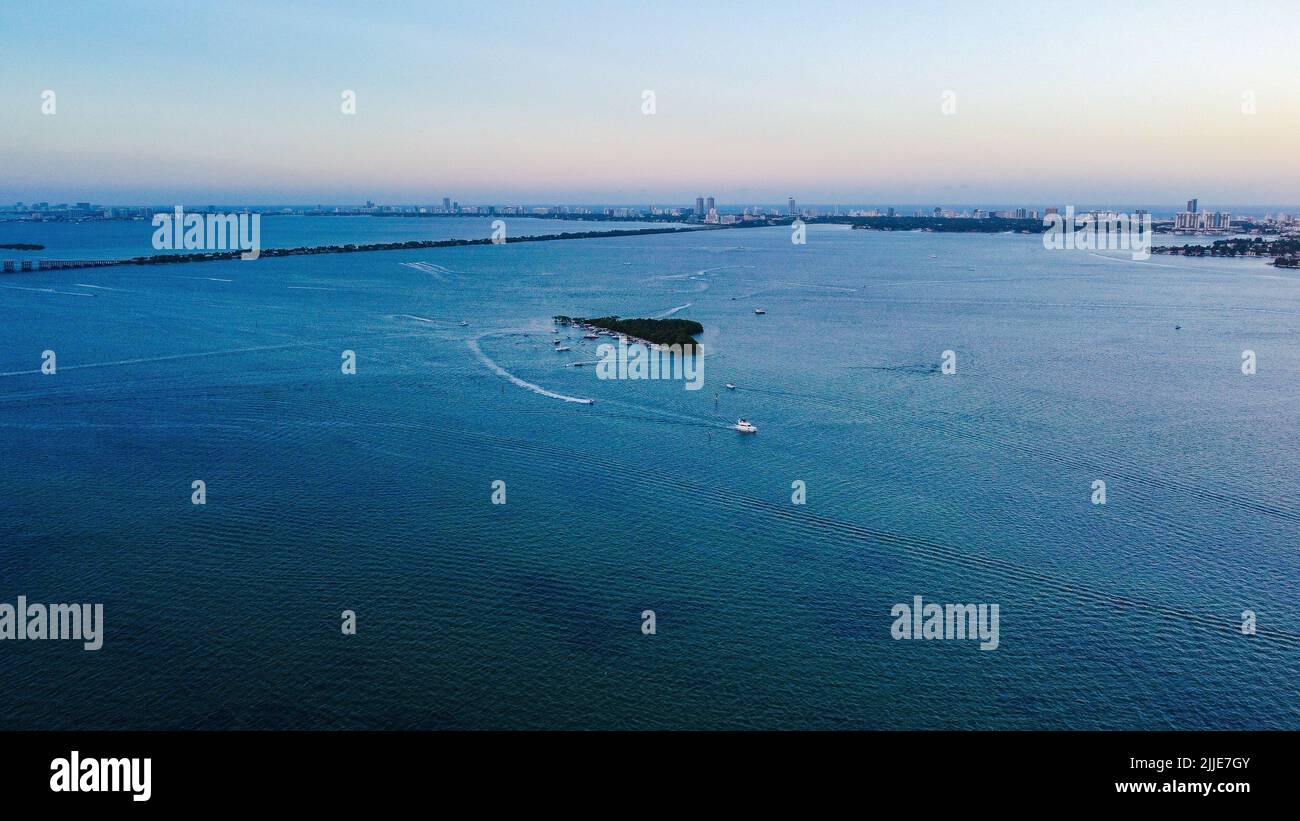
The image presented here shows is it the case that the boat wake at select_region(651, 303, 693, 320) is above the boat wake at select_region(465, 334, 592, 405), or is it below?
above

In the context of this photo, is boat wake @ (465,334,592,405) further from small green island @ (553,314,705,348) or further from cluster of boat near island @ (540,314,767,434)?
small green island @ (553,314,705,348)

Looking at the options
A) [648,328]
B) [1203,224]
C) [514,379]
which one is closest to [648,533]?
[514,379]

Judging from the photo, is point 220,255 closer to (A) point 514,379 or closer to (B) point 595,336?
(B) point 595,336

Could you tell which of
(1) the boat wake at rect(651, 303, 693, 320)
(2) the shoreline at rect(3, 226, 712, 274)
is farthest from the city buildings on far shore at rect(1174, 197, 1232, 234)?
(1) the boat wake at rect(651, 303, 693, 320)

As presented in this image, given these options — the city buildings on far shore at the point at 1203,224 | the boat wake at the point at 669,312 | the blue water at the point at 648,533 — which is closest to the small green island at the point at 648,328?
the boat wake at the point at 669,312
